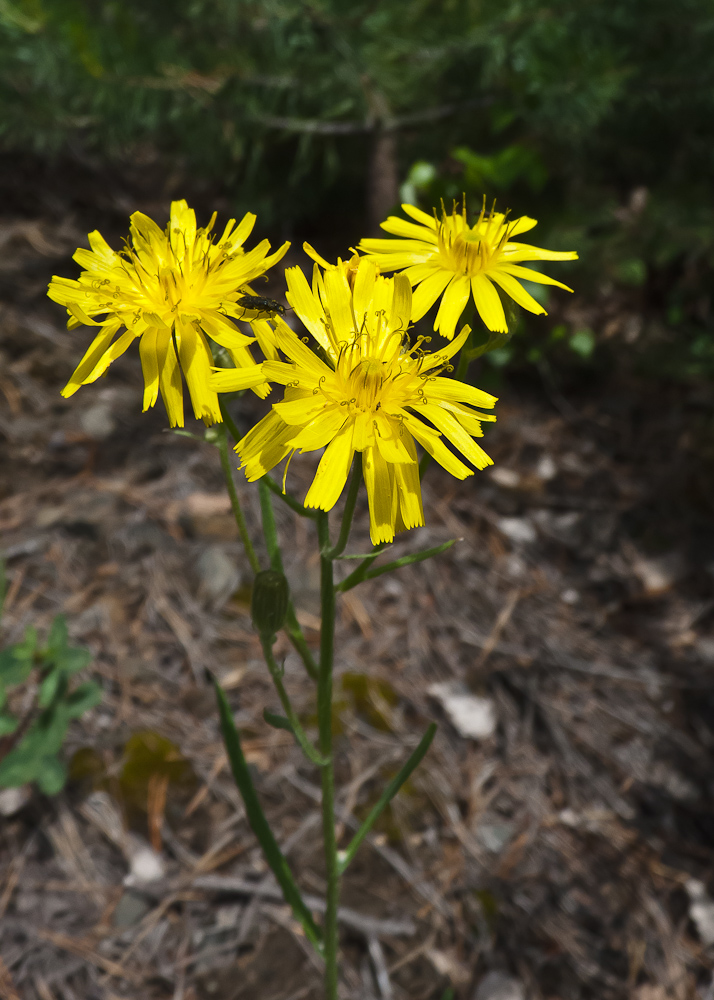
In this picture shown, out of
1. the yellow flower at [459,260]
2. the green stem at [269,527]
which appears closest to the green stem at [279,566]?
the green stem at [269,527]

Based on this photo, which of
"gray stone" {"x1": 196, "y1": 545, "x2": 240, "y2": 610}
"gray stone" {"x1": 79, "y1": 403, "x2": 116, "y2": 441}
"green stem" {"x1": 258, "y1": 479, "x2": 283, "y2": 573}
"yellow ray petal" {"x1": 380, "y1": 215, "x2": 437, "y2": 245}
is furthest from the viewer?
"gray stone" {"x1": 79, "y1": 403, "x2": 116, "y2": 441}

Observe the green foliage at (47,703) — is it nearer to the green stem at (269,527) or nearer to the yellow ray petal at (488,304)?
the green stem at (269,527)

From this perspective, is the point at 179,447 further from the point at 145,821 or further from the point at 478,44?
the point at 478,44

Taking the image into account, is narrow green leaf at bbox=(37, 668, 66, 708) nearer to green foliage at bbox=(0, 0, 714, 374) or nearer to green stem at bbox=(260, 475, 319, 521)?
green stem at bbox=(260, 475, 319, 521)

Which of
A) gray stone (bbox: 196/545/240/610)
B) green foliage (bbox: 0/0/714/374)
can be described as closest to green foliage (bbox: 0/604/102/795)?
gray stone (bbox: 196/545/240/610)

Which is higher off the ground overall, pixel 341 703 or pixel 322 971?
pixel 341 703

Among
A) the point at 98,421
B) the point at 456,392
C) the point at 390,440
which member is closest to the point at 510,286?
the point at 456,392

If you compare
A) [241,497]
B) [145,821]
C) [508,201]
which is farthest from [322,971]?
[508,201]

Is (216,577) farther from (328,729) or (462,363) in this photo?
(462,363)
